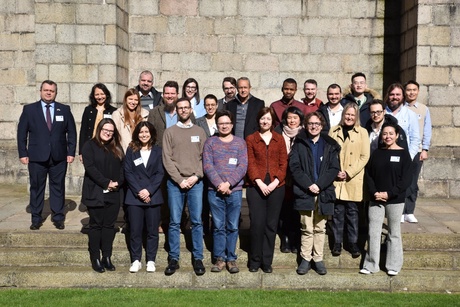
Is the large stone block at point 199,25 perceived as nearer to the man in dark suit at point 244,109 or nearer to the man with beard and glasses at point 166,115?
the man in dark suit at point 244,109

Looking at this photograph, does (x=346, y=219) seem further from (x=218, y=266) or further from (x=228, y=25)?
(x=228, y=25)

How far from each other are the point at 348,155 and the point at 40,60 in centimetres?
575

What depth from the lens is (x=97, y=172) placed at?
5430 mm

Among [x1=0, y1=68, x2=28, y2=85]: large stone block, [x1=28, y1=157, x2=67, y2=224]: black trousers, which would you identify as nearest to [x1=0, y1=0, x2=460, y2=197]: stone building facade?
[x1=0, y1=68, x2=28, y2=85]: large stone block

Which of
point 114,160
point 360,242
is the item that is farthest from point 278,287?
point 114,160

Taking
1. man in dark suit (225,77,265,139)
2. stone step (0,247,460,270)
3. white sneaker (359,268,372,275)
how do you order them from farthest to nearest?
1. man in dark suit (225,77,265,139)
2. stone step (0,247,460,270)
3. white sneaker (359,268,372,275)

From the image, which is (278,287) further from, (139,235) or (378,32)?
(378,32)

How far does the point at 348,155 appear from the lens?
5535mm

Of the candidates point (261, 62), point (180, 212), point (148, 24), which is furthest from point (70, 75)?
point (180, 212)

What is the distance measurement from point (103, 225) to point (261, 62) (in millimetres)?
5281

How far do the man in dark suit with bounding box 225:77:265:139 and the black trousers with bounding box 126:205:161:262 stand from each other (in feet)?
4.72

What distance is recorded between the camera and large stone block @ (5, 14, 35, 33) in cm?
988

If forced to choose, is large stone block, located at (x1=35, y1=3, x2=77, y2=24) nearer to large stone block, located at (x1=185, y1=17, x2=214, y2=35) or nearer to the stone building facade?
the stone building facade

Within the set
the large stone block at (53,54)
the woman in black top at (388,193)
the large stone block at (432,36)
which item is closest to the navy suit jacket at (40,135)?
the large stone block at (53,54)
